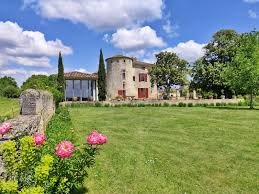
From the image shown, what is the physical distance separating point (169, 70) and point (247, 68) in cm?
1967

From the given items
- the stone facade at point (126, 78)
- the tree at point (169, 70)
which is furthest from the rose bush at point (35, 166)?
the stone facade at point (126, 78)

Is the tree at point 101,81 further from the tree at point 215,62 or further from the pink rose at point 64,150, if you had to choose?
the pink rose at point 64,150

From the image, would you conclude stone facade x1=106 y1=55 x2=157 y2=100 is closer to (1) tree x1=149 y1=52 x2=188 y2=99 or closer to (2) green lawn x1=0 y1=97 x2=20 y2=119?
(1) tree x1=149 y1=52 x2=188 y2=99

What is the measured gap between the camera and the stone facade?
183 feet

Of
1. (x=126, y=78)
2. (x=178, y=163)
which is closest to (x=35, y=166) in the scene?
(x=178, y=163)

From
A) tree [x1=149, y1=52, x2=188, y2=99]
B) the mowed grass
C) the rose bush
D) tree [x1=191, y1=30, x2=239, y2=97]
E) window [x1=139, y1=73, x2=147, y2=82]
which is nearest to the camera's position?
the rose bush

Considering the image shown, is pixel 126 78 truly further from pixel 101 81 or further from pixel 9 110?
pixel 9 110

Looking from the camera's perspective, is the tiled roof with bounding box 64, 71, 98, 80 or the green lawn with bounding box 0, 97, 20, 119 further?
the tiled roof with bounding box 64, 71, 98, 80

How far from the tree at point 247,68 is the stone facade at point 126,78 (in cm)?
2272

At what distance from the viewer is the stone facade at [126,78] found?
55688 millimetres

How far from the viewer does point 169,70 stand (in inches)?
2047

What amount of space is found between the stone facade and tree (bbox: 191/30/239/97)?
11.3m

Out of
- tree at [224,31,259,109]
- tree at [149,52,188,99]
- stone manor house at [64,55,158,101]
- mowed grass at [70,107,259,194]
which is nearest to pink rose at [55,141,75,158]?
mowed grass at [70,107,259,194]

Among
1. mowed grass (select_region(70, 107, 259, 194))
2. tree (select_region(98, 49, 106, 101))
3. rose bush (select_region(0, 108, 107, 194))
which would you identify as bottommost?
mowed grass (select_region(70, 107, 259, 194))
